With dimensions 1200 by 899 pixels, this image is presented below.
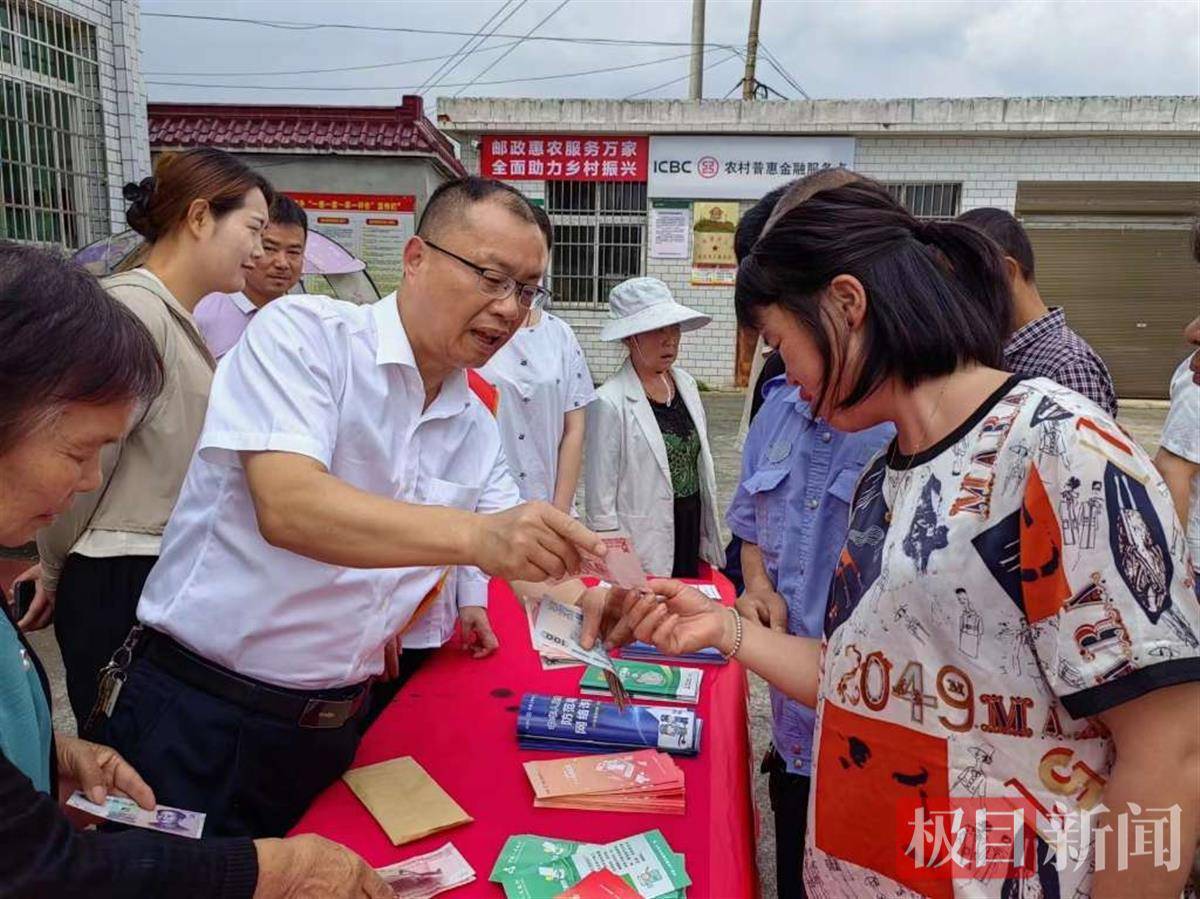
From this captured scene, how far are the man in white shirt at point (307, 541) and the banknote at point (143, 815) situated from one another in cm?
13

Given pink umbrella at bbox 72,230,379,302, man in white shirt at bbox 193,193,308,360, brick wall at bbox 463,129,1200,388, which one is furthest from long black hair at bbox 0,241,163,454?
brick wall at bbox 463,129,1200,388

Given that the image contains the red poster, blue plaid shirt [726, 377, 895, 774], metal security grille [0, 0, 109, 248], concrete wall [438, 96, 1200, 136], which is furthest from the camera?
the red poster

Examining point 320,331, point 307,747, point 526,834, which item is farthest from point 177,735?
point 320,331

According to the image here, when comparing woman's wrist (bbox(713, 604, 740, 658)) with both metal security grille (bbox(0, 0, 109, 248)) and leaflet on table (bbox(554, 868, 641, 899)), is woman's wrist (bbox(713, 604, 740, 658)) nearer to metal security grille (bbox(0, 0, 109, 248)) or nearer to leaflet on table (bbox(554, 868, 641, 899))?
leaflet on table (bbox(554, 868, 641, 899))

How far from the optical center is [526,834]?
52.6 inches

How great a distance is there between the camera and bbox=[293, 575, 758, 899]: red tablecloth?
1.32 m

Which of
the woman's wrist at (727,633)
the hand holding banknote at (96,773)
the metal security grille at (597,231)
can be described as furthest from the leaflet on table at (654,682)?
the metal security grille at (597,231)

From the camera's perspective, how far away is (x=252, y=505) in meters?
1.48

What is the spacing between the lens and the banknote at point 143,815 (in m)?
1.28

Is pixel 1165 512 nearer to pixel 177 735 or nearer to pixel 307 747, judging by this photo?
pixel 307 747

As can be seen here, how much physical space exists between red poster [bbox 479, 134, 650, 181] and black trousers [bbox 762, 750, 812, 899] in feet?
37.3

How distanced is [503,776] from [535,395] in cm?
218

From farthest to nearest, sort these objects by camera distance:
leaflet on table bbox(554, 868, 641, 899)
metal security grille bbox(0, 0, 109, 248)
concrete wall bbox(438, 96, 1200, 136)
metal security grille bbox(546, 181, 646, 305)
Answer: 1. metal security grille bbox(546, 181, 646, 305)
2. concrete wall bbox(438, 96, 1200, 136)
3. metal security grille bbox(0, 0, 109, 248)
4. leaflet on table bbox(554, 868, 641, 899)

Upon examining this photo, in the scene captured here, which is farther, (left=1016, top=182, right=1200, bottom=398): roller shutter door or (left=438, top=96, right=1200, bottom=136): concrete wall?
(left=1016, top=182, right=1200, bottom=398): roller shutter door
